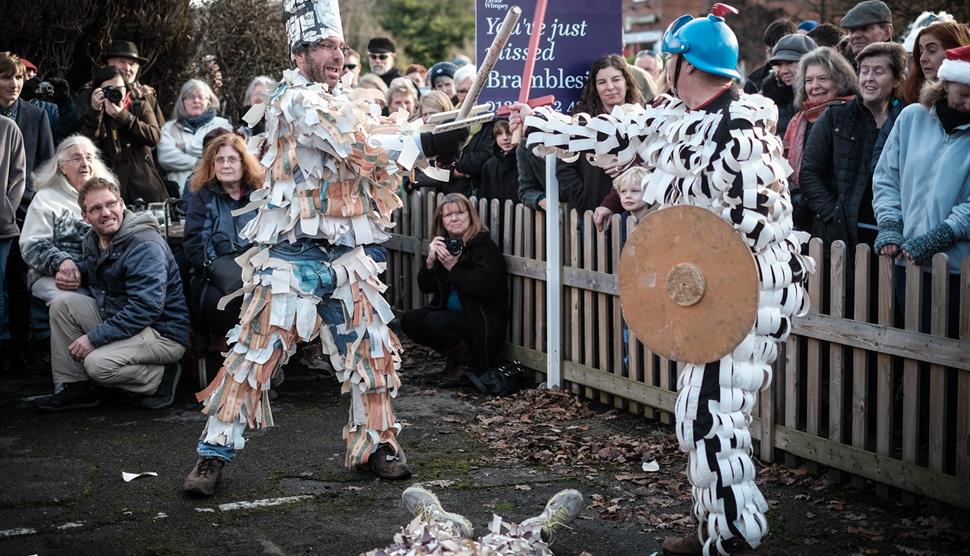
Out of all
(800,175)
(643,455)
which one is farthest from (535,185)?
(643,455)

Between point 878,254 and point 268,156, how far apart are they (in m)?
2.89

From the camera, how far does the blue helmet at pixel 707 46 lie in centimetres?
453

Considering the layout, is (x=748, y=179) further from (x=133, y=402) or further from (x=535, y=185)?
(x=133, y=402)

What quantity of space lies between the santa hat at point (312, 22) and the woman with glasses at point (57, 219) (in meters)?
2.82

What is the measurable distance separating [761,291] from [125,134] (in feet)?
21.0

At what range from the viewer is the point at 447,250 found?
25.7ft

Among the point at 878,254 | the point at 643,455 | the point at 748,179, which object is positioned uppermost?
the point at 748,179

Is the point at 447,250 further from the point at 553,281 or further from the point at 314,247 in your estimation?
the point at 314,247

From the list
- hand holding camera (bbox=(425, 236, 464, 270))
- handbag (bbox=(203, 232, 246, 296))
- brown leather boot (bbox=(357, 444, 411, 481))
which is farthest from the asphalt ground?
hand holding camera (bbox=(425, 236, 464, 270))

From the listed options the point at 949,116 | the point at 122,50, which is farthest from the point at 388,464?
the point at 122,50

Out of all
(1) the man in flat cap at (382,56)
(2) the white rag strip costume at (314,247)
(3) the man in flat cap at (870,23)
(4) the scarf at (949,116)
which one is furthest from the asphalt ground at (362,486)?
(1) the man in flat cap at (382,56)

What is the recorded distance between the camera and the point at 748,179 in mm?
4395

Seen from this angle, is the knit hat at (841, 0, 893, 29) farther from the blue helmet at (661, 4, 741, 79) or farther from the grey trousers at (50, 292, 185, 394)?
the grey trousers at (50, 292, 185, 394)

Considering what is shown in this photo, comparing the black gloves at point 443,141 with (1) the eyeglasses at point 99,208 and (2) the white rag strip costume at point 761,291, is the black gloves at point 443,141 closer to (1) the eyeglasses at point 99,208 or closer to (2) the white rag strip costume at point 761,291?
(2) the white rag strip costume at point 761,291
